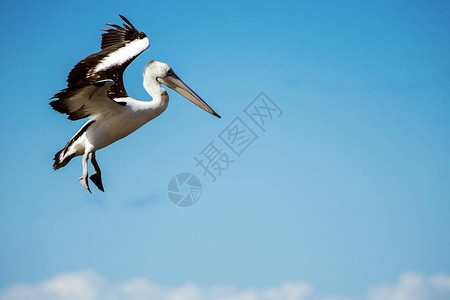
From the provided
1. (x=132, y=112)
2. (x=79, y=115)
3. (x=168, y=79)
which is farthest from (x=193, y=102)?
(x=79, y=115)

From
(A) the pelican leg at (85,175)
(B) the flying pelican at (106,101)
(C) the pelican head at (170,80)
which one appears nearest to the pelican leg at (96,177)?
(B) the flying pelican at (106,101)

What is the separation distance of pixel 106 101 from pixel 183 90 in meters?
1.95

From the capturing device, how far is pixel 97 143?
9508mm

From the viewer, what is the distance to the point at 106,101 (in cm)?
916

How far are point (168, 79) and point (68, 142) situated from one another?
2.18 m

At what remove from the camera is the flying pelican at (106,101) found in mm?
8883

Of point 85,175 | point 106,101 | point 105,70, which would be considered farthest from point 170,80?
point 85,175

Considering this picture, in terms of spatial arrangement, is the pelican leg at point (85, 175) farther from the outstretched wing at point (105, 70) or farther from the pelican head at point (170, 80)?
the pelican head at point (170, 80)

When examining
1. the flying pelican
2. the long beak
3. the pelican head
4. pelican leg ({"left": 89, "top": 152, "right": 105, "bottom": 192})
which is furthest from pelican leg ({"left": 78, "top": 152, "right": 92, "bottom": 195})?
the long beak

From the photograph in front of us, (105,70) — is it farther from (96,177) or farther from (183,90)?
(96,177)

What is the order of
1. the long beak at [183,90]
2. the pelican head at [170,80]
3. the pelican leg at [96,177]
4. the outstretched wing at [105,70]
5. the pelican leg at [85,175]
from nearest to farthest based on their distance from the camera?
the outstretched wing at [105,70] < the pelican leg at [85,175] < the pelican leg at [96,177] < the pelican head at [170,80] < the long beak at [183,90]

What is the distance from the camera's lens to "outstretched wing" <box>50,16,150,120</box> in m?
8.73

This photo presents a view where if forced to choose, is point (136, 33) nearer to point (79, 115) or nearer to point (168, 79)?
point (168, 79)

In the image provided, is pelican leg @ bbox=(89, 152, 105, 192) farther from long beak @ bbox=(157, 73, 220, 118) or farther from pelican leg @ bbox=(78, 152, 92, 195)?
long beak @ bbox=(157, 73, 220, 118)
